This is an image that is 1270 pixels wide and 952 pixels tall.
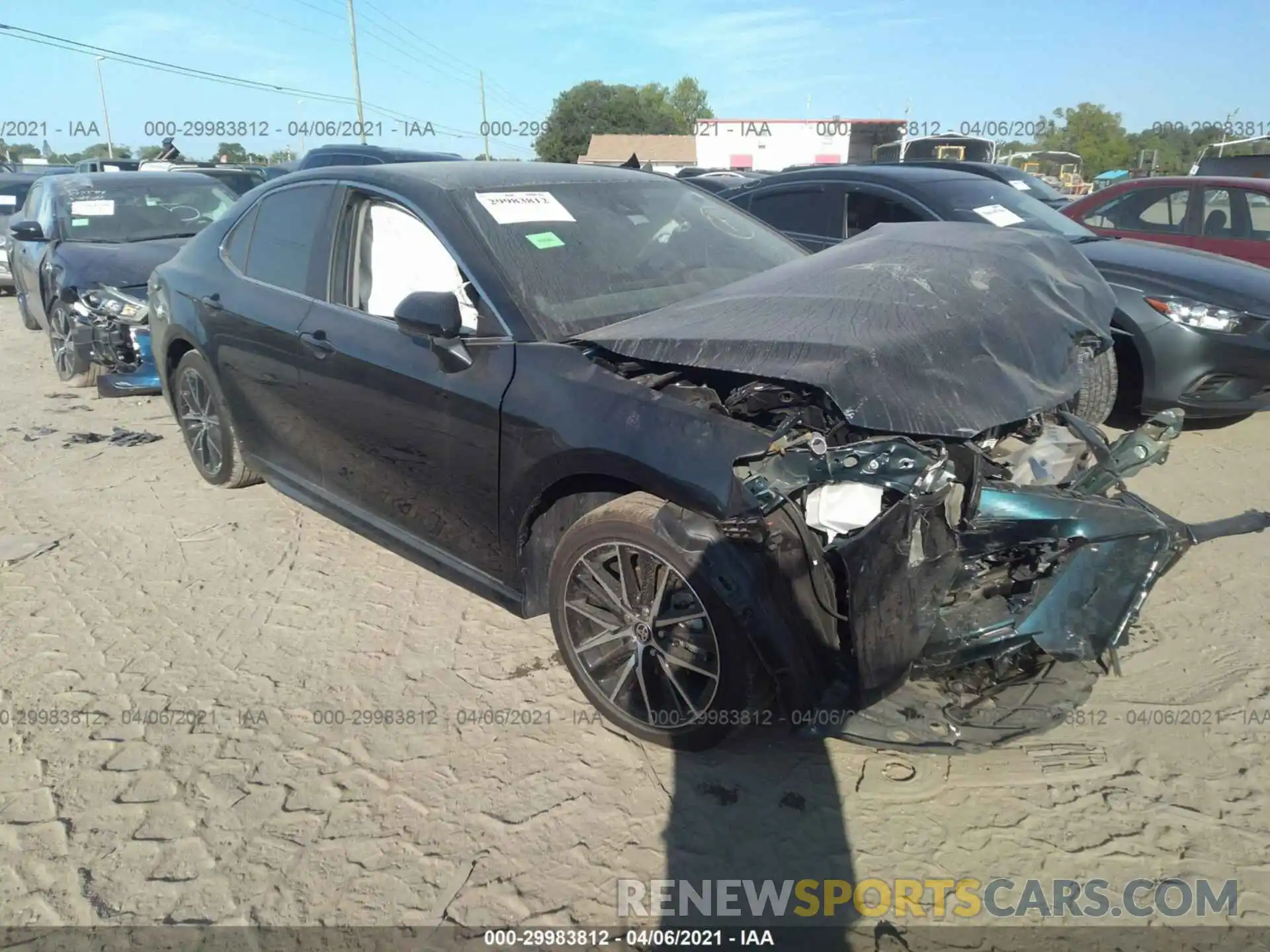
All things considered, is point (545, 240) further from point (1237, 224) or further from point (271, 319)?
point (1237, 224)

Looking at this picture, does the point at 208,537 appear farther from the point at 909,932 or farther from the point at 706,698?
the point at 909,932

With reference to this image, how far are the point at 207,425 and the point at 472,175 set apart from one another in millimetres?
2288

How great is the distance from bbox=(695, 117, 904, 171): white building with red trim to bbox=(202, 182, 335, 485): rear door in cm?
3371

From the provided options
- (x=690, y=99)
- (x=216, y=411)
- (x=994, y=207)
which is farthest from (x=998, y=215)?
(x=690, y=99)

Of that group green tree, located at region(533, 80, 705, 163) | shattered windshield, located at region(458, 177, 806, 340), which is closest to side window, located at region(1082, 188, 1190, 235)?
shattered windshield, located at region(458, 177, 806, 340)

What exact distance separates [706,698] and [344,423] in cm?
186

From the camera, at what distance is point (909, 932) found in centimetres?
212

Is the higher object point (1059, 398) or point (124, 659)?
point (1059, 398)

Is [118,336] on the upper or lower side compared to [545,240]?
lower

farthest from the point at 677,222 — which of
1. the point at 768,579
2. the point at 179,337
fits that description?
the point at 179,337

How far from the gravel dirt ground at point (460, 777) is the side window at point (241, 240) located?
1526 millimetres

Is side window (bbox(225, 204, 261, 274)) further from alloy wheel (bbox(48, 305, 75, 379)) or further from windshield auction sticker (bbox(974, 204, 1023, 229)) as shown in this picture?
windshield auction sticker (bbox(974, 204, 1023, 229))

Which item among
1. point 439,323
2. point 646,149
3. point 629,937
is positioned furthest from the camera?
point 646,149

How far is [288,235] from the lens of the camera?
3.90 metres
